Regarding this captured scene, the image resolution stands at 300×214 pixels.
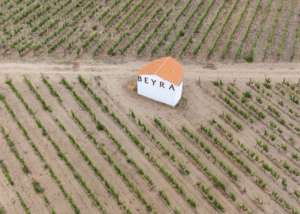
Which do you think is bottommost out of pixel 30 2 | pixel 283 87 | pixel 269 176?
pixel 269 176

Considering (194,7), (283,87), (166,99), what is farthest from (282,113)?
(194,7)

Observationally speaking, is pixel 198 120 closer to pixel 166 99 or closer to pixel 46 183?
pixel 166 99

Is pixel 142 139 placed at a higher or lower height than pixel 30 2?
lower

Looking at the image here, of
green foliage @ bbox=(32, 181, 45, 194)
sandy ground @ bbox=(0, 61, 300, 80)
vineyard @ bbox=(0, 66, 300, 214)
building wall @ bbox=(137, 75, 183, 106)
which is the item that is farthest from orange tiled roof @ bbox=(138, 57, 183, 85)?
green foliage @ bbox=(32, 181, 45, 194)

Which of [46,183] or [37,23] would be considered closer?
[46,183]

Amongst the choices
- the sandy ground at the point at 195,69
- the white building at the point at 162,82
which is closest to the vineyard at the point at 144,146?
the sandy ground at the point at 195,69

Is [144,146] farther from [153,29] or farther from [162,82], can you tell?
[153,29]
